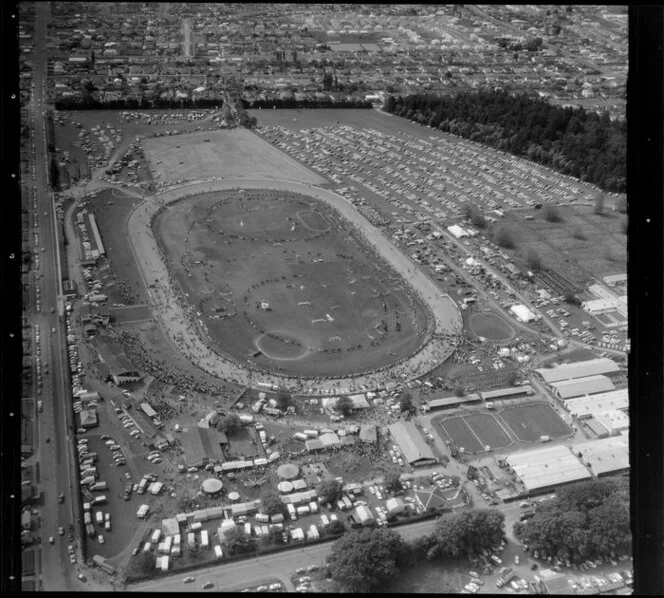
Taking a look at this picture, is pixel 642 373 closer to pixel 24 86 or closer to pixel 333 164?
pixel 333 164

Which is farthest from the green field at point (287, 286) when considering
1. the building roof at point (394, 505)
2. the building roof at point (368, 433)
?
the building roof at point (394, 505)

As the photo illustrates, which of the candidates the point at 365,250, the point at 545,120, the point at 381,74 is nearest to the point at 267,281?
the point at 365,250

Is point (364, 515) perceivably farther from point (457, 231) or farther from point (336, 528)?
point (457, 231)

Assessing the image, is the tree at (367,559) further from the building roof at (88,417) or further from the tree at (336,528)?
the building roof at (88,417)

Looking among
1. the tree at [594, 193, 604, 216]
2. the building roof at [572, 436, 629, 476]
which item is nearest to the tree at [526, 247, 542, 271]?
the tree at [594, 193, 604, 216]

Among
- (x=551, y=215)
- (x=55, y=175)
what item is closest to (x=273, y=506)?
(x=551, y=215)
